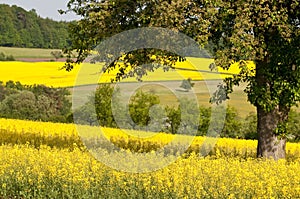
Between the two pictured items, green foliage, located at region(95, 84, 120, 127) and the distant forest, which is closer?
green foliage, located at region(95, 84, 120, 127)

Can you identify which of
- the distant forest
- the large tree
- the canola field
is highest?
the distant forest

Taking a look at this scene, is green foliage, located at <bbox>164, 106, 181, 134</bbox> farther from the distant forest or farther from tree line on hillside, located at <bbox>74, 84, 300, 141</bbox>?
the distant forest

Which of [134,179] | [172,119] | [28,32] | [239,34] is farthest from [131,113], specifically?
[28,32]

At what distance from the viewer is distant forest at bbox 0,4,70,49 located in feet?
246

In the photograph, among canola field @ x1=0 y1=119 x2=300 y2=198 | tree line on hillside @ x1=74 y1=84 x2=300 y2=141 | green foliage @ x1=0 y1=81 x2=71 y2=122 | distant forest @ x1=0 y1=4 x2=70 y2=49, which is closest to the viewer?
canola field @ x1=0 y1=119 x2=300 y2=198

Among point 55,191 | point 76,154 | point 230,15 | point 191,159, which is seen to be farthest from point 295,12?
point 55,191

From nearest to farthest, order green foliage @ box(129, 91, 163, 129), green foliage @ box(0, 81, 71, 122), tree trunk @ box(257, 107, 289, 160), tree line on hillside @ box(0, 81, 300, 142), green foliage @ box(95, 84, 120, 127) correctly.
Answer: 1. tree trunk @ box(257, 107, 289, 160)
2. tree line on hillside @ box(0, 81, 300, 142)
3. green foliage @ box(129, 91, 163, 129)
4. green foliage @ box(95, 84, 120, 127)
5. green foliage @ box(0, 81, 71, 122)

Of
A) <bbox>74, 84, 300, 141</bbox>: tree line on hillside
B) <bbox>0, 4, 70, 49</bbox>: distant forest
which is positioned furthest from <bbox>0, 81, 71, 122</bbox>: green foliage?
<bbox>0, 4, 70, 49</bbox>: distant forest

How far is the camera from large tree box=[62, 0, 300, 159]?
14445 millimetres

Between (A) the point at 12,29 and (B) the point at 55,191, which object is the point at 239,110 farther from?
(B) the point at 55,191

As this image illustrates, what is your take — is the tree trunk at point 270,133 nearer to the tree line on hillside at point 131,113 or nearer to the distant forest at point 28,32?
the tree line on hillside at point 131,113

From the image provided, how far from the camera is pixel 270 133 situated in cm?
1727

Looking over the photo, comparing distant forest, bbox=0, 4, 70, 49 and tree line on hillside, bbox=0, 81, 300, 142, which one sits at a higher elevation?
distant forest, bbox=0, 4, 70, 49

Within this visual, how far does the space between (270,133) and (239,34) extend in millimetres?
4119
